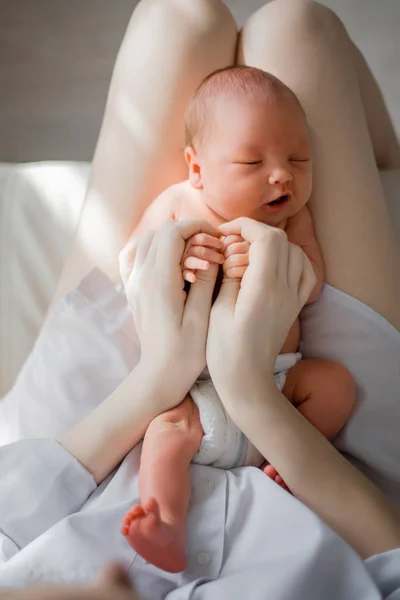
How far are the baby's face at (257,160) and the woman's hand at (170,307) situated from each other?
8 cm

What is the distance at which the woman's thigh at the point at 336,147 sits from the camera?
108 cm

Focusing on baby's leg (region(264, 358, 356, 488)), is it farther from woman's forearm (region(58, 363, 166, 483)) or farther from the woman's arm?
woman's forearm (region(58, 363, 166, 483))

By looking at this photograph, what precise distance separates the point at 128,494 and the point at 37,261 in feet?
2.15

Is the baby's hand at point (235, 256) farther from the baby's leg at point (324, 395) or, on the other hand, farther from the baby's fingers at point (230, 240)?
the baby's leg at point (324, 395)

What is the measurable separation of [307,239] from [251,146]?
6.9 inches

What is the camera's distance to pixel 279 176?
1.02 m

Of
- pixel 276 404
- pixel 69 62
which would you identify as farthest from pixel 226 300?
pixel 69 62

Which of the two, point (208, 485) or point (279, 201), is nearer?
point (208, 485)

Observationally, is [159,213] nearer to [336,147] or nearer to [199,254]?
[199,254]

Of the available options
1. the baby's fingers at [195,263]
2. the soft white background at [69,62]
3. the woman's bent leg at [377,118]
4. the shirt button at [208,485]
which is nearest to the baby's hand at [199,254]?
the baby's fingers at [195,263]

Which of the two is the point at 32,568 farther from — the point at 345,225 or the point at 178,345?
the point at 345,225

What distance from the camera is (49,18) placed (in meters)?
1.84

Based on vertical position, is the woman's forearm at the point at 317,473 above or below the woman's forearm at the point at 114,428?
below

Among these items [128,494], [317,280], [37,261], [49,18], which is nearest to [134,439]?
[128,494]
